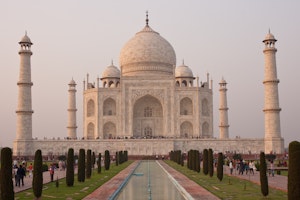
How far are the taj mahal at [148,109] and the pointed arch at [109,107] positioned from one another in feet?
0.32

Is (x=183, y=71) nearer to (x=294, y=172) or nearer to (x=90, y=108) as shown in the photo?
(x=90, y=108)

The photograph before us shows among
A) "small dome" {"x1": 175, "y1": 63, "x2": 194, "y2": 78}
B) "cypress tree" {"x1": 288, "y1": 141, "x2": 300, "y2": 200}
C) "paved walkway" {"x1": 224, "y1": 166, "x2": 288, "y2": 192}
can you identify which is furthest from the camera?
"small dome" {"x1": 175, "y1": 63, "x2": 194, "y2": 78}

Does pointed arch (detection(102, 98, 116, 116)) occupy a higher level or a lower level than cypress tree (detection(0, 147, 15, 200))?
higher

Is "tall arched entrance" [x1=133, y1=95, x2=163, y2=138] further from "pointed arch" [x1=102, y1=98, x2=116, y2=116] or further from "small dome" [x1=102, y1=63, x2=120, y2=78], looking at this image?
"small dome" [x1=102, y1=63, x2=120, y2=78]

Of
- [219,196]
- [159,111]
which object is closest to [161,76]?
[159,111]

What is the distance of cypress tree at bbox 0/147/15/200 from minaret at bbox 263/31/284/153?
2725cm

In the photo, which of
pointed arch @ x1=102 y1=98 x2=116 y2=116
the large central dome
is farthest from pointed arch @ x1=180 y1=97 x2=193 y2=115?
pointed arch @ x1=102 y1=98 x2=116 y2=116

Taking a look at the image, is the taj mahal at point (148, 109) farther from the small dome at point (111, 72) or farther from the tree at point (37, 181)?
the tree at point (37, 181)

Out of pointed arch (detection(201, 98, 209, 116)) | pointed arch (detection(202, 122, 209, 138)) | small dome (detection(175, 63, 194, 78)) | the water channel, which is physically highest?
small dome (detection(175, 63, 194, 78))

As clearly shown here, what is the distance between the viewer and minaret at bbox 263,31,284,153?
34.4 meters

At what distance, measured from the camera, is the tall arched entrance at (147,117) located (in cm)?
4269

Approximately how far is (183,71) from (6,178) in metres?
36.9

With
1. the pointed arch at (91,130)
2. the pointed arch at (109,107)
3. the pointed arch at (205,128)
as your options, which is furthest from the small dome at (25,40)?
the pointed arch at (205,128)

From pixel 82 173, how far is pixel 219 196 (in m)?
6.36
